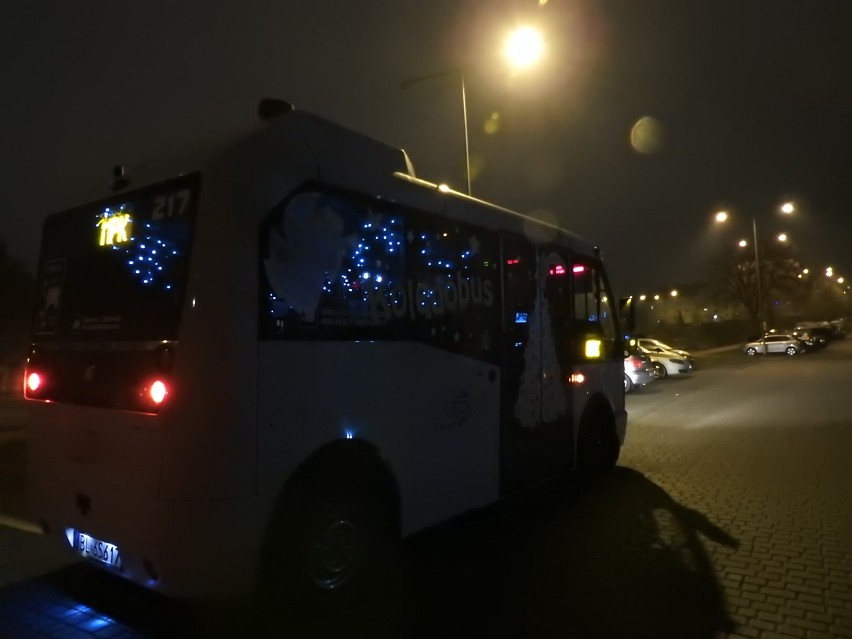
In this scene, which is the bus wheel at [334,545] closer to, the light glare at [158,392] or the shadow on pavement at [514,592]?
the shadow on pavement at [514,592]

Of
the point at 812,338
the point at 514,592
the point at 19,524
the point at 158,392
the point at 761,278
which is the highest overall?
the point at 761,278

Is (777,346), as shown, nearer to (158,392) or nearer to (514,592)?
(514,592)

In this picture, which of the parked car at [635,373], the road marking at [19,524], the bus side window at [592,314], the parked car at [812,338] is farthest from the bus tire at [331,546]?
the parked car at [812,338]

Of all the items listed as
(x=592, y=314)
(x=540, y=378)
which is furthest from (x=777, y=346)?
(x=540, y=378)

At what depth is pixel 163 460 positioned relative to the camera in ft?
12.0

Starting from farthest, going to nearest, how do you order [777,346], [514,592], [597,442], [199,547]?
[777,346] < [597,442] < [514,592] < [199,547]

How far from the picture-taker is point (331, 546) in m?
4.39

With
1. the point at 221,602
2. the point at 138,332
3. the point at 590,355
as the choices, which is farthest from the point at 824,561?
the point at 138,332

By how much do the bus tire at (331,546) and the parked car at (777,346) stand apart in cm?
4110

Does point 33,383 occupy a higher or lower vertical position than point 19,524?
higher

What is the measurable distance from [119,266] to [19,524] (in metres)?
3.61

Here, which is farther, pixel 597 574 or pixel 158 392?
pixel 597 574

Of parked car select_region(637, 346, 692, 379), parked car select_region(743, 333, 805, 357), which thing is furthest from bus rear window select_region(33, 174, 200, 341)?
parked car select_region(743, 333, 805, 357)

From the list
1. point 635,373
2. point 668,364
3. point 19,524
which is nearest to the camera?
point 19,524
